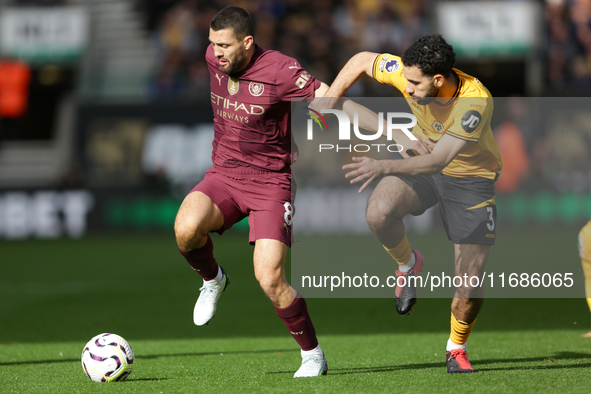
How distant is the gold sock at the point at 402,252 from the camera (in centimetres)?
504

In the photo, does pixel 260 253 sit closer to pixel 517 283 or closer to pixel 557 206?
pixel 517 283

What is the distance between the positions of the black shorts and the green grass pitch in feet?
0.81

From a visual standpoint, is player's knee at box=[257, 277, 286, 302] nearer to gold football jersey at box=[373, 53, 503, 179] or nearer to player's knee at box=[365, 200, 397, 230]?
player's knee at box=[365, 200, 397, 230]

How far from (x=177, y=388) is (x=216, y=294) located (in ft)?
3.50

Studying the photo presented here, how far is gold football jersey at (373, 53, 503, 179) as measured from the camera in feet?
15.0

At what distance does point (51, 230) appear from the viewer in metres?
14.7

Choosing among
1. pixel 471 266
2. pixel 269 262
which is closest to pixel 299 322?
pixel 269 262

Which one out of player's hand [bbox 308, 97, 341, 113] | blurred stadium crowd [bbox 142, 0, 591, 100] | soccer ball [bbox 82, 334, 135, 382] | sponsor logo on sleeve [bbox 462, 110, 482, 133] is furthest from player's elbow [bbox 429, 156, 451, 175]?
blurred stadium crowd [bbox 142, 0, 591, 100]

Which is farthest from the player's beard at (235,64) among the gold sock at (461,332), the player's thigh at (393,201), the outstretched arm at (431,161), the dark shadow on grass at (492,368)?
the gold sock at (461,332)

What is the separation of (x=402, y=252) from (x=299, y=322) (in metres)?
0.89

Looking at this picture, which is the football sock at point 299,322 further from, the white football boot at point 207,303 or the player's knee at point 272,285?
the white football boot at point 207,303

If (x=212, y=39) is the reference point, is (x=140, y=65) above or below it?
below

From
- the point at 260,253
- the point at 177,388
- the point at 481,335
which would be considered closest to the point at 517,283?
the point at 481,335

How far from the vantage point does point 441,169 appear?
4641mm
